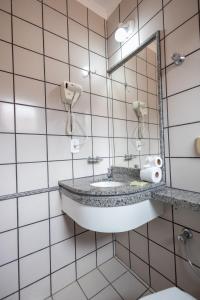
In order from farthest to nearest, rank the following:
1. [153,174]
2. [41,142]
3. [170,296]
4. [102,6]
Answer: [102,6], [41,142], [153,174], [170,296]

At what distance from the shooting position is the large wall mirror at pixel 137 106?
1075 mm

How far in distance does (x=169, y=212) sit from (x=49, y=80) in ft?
4.05

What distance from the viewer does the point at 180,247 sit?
95 cm

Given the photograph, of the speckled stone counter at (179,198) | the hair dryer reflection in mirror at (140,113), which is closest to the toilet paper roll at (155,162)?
the speckled stone counter at (179,198)

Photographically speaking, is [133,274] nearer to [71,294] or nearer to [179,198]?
[71,294]

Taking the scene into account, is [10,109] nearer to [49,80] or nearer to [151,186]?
[49,80]

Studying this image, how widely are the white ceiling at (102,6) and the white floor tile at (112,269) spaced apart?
89.6 inches

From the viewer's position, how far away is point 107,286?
1.19 m

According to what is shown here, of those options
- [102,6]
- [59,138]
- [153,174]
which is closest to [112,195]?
[153,174]

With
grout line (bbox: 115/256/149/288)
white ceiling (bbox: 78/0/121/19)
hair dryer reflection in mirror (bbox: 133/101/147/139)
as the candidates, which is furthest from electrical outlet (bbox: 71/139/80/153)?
white ceiling (bbox: 78/0/121/19)

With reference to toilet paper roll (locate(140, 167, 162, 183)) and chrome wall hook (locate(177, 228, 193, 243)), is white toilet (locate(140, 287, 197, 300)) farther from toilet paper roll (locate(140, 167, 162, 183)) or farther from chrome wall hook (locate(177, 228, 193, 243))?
toilet paper roll (locate(140, 167, 162, 183))

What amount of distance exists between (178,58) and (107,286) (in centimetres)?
163

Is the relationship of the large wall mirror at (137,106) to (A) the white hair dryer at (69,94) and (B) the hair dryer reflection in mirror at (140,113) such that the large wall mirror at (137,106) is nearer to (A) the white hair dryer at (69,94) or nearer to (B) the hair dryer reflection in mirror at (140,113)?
(B) the hair dryer reflection in mirror at (140,113)

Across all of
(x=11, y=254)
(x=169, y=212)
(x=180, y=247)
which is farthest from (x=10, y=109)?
(x=180, y=247)
